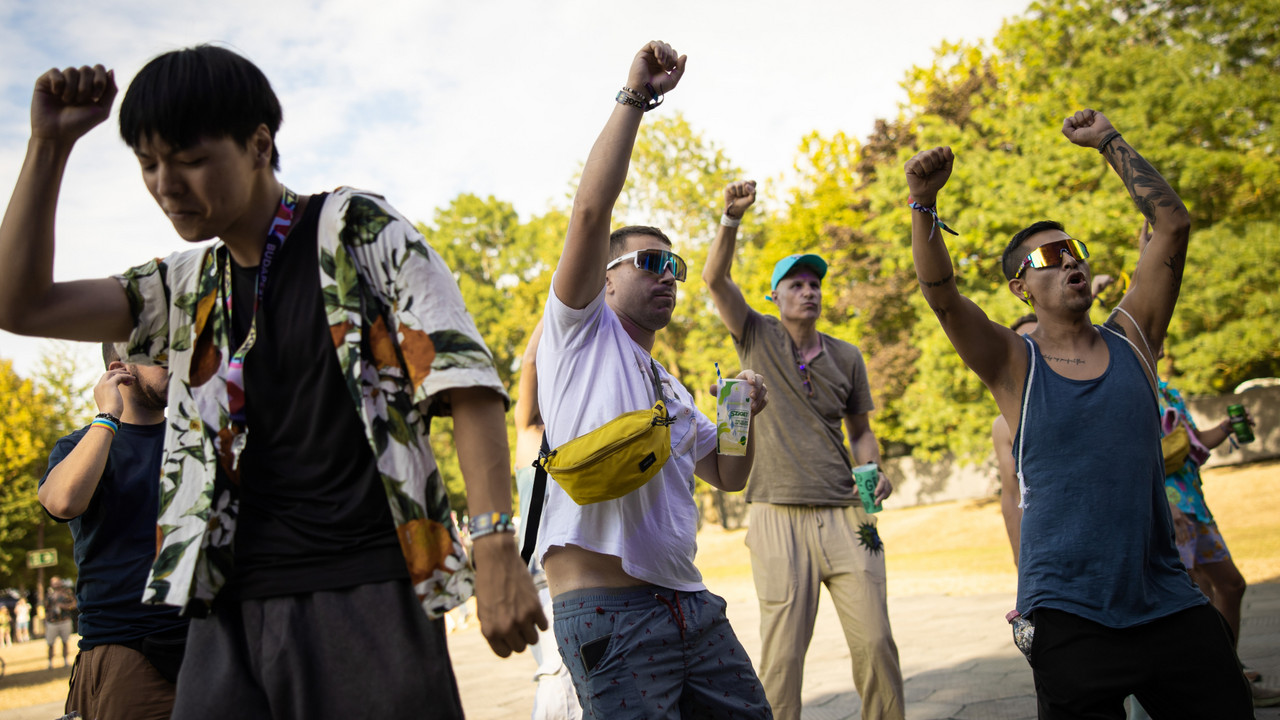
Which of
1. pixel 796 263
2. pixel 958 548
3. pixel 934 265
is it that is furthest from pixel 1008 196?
pixel 934 265

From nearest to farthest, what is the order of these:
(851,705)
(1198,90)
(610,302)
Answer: (610,302), (851,705), (1198,90)

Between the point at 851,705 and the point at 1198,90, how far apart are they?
1995cm

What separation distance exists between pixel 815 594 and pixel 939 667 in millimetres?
2798

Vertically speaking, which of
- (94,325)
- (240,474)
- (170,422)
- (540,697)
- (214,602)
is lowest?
(540,697)

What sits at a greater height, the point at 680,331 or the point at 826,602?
the point at 680,331

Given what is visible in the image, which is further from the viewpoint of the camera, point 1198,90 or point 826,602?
point 1198,90

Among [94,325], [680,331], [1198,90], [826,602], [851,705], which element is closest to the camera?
[94,325]

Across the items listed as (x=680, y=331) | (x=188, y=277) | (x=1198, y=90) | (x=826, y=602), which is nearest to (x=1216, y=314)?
(x=1198, y=90)

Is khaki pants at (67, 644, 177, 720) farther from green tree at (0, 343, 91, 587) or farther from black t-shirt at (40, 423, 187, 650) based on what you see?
green tree at (0, 343, 91, 587)

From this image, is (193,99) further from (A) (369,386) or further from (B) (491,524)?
(B) (491,524)

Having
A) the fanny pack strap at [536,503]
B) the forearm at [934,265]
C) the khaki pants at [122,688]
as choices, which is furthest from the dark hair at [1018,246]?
the khaki pants at [122,688]

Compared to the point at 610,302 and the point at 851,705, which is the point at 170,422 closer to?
the point at 610,302

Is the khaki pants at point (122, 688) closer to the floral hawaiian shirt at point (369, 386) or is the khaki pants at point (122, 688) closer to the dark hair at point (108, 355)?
the dark hair at point (108, 355)

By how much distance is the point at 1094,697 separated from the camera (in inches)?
110
